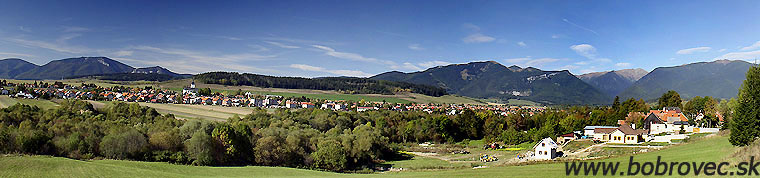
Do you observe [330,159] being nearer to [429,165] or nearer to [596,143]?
[429,165]

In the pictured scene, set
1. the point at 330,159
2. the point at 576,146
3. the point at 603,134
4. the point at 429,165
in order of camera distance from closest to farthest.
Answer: the point at 429,165
the point at 330,159
the point at 576,146
the point at 603,134

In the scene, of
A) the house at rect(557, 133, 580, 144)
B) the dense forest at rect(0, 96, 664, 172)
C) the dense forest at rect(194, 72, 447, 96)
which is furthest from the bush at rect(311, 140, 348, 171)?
the dense forest at rect(194, 72, 447, 96)

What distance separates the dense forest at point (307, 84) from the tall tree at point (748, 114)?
145 metres

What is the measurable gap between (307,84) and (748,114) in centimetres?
15774

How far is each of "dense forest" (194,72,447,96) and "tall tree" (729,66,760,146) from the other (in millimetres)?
145151

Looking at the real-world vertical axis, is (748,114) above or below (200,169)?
above

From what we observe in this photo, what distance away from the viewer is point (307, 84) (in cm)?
17162

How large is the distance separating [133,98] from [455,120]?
71.4 meters

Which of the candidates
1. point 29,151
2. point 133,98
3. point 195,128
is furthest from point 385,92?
point 29,151

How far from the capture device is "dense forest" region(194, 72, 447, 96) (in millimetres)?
161175

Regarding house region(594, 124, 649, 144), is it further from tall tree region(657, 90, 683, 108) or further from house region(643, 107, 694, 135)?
tall tree region(657, 90, 683, 108)

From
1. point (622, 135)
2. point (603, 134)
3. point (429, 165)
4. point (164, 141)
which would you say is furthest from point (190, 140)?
point (622, 135)

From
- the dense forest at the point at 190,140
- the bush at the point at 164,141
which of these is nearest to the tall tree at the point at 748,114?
the dense forest at the point at 190,140

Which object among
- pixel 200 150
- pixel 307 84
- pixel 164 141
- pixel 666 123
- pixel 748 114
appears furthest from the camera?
pixel 307 84
